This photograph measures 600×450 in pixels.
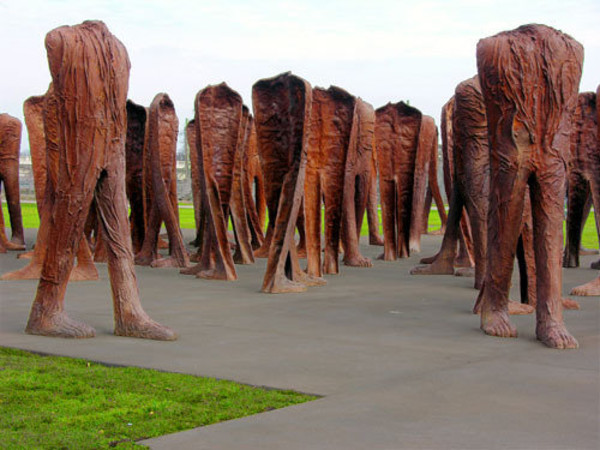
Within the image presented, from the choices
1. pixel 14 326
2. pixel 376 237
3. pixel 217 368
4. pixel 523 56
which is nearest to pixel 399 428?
pixel 217 368

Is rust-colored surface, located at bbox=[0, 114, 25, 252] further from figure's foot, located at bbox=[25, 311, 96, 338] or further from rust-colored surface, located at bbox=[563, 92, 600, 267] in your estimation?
figure's foot, located at bbox=[25, 311, 96, 338]

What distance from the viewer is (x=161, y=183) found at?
12180 millimetres

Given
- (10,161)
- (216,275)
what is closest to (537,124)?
(216,275)

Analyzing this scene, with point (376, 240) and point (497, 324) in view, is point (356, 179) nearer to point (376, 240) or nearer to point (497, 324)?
point (376, 240)

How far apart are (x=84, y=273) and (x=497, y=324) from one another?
5.50m

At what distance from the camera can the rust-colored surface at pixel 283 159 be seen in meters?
9.48

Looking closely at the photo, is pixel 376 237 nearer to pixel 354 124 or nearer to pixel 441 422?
pixel 354 124

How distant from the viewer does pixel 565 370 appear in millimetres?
5098

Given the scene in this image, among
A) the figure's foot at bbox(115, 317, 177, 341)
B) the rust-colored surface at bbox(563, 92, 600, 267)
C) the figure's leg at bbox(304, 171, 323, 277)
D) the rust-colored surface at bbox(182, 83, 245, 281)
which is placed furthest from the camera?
the rust-colored surface at bbox(563, 92, 600, 267)

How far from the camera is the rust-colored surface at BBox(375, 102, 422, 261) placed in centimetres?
1416

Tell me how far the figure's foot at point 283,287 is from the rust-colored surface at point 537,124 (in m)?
3.17

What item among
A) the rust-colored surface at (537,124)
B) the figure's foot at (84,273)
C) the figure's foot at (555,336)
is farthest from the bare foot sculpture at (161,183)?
the figure's foot at (555,336)

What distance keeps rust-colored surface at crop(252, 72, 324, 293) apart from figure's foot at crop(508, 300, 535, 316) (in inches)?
100

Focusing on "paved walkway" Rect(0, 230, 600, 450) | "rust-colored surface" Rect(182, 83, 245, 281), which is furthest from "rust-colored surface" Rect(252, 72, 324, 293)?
"rust-colored surface" Rect(182, 83, 245, 281)
